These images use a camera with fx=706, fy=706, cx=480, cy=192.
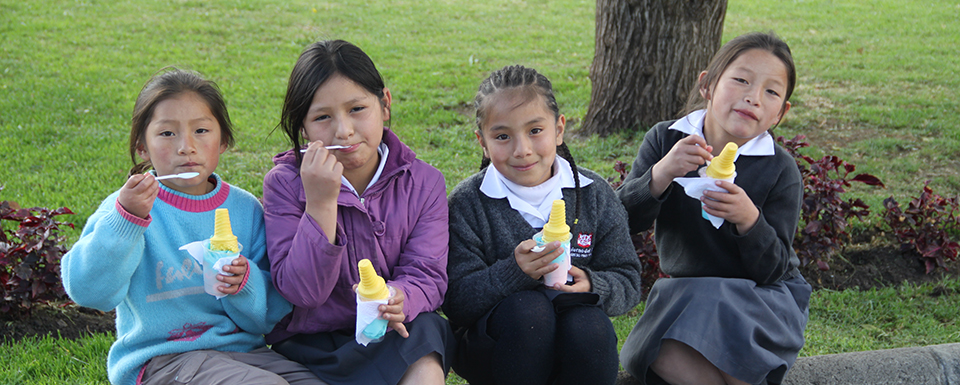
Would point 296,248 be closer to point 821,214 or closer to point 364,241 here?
point 364,241

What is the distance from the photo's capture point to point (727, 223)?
8.28 feet

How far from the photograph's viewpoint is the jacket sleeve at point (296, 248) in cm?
213

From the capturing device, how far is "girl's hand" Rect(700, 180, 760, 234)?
232 centimetres

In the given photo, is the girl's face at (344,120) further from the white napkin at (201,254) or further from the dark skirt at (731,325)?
the dark skirt at (731,325)

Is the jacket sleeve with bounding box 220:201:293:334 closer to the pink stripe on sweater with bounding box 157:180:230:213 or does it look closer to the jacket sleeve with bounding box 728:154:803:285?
the pink stripe on sweater with bounding box 157:180:230:213

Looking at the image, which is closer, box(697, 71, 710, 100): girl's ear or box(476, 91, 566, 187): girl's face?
box(476, 91, 566, 187): girl's face

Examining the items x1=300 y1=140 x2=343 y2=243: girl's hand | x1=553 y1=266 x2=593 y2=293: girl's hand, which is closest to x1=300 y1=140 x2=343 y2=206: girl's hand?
x1=300 y1=140 x2=343 y2=243: girl's hand

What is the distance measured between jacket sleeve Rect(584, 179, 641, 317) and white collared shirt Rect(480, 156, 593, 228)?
0.42 feet

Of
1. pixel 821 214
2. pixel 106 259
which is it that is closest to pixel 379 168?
pixel 106 259

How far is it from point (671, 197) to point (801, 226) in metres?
1.86

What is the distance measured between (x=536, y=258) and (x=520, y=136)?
1.48 feet

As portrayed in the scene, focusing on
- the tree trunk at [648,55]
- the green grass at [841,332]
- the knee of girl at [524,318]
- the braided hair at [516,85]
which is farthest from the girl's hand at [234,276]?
the tree trunk at [648,55]

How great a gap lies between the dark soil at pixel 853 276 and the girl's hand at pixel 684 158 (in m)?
1.94

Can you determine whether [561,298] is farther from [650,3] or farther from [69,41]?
[69,41]
